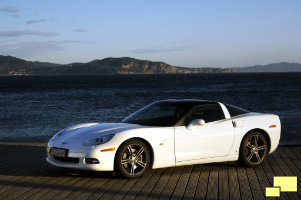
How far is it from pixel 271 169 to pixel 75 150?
370cm

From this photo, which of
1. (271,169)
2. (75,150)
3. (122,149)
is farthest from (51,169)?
(271,169)

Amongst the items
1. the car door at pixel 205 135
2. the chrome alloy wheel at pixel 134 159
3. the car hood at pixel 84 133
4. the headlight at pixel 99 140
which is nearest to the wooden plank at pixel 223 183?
the car door at pixel 205 135

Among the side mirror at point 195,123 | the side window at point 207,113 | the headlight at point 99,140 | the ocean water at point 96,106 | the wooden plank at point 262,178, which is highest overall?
the side window at point 207,113

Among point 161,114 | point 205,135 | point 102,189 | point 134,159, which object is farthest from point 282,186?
point 102,189

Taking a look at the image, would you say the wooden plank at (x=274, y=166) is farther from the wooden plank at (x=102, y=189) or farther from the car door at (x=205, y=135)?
the wooden plank at (x=102, y=189)

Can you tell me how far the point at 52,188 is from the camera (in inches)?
262

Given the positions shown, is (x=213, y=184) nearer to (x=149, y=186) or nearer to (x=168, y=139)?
(x=149, y=186)

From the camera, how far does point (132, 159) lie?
24.1 feet

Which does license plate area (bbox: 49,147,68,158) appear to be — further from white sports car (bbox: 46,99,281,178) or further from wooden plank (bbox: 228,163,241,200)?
wooden plank (bbox: 228,163,241,200)

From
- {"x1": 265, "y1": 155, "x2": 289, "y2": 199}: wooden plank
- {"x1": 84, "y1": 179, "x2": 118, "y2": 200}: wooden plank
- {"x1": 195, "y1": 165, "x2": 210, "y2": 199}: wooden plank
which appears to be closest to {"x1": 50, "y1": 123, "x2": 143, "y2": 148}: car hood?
{"x1": 84, "y1": 179, "x2": 118, "y2": 200}: wooden plank

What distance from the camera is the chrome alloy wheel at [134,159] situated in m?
7.30

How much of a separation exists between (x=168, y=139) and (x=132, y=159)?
2.44ft

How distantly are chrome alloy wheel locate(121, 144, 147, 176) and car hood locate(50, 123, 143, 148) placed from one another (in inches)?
14.4

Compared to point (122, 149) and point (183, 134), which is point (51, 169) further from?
point (183, 134)
